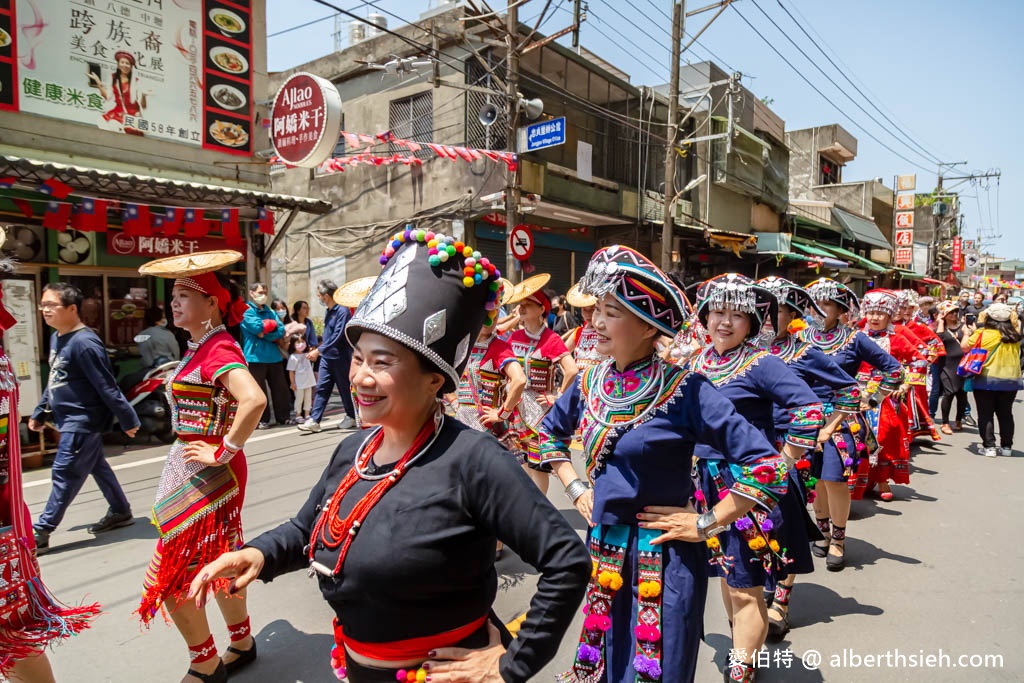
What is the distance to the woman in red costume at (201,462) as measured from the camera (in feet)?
9.54

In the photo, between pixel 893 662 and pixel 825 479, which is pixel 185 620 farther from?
pixel 825 479

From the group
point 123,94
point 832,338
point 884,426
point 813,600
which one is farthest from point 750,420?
point 123,94

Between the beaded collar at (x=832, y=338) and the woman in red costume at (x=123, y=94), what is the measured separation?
9.55 metres

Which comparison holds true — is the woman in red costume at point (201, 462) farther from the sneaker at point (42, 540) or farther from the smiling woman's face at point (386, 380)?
the sneaker at point (42, 540)

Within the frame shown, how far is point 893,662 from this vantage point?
3.55 metres

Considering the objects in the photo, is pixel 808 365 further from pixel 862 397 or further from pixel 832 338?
pixel 862 397

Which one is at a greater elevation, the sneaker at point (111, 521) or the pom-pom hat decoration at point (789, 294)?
the pom-pom hat decoration at point (789, 294)

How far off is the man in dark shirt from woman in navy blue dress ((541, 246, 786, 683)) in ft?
13.6

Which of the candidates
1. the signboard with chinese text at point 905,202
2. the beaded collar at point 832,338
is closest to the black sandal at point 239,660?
the beaded collar at point 832,338

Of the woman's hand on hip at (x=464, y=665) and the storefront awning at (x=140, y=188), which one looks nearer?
the woman's hand on hip at (x=464, y=665)

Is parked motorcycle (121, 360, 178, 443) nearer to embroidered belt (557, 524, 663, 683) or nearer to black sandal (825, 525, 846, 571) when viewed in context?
embroidered belt (557, 524, 663, 683)

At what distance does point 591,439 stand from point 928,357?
8.59m

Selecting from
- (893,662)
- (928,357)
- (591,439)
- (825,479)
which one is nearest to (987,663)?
(893,662)

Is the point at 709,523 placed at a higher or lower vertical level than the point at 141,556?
higher
